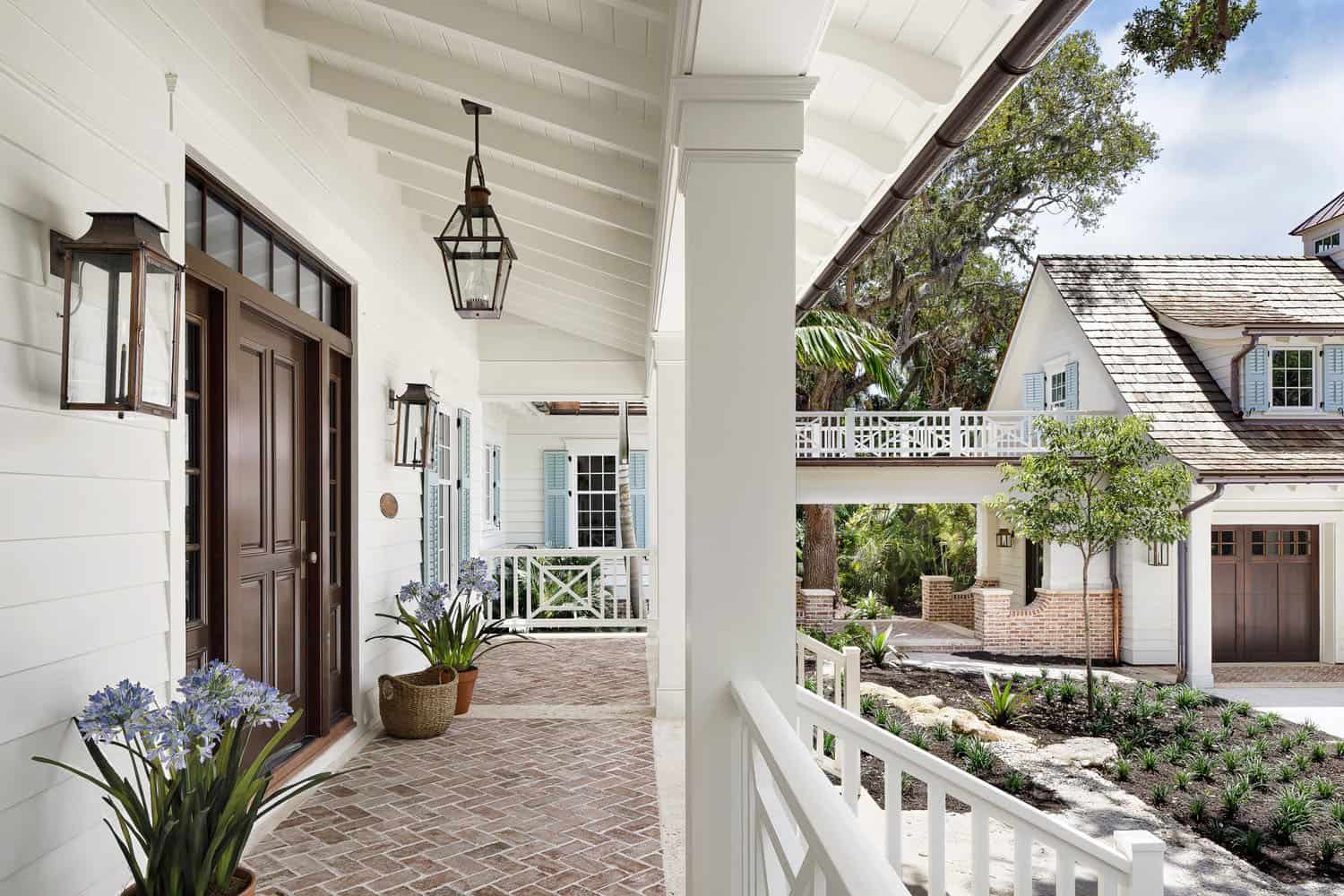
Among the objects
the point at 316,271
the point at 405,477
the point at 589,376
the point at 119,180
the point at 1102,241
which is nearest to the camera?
the point at 119,180

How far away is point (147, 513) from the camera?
2.62 meters

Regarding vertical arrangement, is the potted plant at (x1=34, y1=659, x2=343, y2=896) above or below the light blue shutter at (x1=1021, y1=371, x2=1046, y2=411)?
below

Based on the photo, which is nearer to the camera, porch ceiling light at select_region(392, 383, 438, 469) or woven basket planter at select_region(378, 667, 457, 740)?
→ woven basket planter at select_region(378, 667, 457, 740)

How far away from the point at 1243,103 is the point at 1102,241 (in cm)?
805

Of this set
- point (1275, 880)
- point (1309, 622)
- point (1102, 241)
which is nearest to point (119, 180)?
point (1275, 880)

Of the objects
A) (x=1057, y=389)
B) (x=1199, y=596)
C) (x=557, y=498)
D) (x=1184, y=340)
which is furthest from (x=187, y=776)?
(x=1057, y=389)

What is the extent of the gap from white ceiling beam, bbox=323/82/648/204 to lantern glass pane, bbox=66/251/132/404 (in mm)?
2029

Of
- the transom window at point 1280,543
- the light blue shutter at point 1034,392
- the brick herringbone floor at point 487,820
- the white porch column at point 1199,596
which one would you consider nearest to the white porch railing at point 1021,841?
the brick herringbone floor at point 487,820

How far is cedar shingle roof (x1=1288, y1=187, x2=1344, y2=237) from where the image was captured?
44.1 ft

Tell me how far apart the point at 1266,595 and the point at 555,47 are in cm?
1251

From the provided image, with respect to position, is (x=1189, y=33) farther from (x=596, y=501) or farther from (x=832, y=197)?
(x=596, y=501)

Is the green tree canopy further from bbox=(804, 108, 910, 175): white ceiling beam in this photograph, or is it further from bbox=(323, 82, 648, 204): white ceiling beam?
bbox=(323, 82, 648, 204): white ceiling beam

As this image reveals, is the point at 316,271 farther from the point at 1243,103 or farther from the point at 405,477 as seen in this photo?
the point at 1243,103

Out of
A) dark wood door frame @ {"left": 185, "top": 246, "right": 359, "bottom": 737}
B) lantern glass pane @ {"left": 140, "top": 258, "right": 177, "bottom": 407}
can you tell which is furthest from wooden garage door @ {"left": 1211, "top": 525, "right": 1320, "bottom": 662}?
lantern glass pane @ {"left": 140, "top": 258, "right": 177, "bottom": 407}
